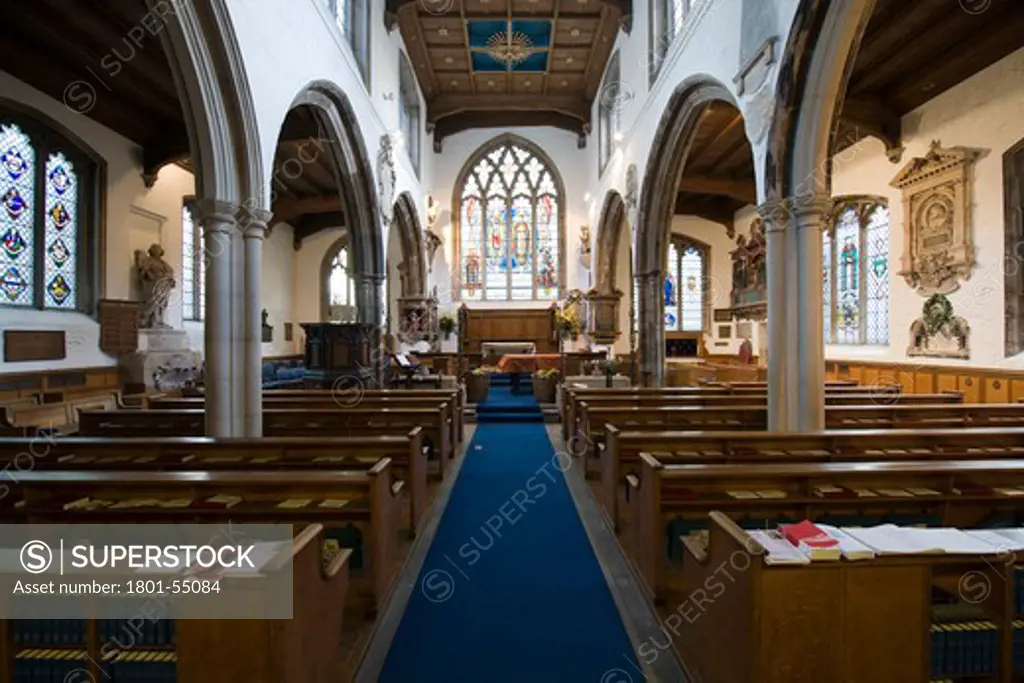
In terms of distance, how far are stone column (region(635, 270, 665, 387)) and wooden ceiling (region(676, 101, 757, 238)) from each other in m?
2.82

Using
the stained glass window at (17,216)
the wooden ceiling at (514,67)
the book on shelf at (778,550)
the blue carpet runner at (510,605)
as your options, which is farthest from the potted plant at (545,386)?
the book on shelf at (778,550)

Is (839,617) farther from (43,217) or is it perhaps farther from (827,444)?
(43,217)

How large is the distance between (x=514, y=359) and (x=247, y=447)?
9.09 meters

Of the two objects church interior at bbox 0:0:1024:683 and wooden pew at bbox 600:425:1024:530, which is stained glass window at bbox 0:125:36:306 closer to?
church interior at bbox 0:0:1024:683

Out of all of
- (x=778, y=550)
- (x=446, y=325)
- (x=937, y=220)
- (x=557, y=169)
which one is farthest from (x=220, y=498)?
(x=557, y=169)

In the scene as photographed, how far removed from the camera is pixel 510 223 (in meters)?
18.5

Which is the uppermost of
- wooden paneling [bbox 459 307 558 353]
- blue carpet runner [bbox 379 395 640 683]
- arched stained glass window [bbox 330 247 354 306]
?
arched stained glass window [bbox 330 247 354 306]

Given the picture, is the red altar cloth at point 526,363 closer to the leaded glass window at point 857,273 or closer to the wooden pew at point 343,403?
the wooden pew at point 343,403

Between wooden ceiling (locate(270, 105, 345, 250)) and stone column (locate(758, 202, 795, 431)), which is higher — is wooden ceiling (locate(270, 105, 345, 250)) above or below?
above

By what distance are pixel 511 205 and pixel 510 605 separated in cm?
1646

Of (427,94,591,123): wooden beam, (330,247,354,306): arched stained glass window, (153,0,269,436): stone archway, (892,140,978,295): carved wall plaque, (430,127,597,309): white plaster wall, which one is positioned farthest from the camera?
(330,247,354,306): arched stained glass window

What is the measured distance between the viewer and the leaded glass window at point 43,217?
328 inches

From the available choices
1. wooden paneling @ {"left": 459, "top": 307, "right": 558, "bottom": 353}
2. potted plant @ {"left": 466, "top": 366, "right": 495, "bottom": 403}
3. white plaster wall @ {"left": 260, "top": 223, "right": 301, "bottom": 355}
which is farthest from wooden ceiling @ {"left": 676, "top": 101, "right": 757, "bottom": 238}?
white plaster wall @ {"left": 260, "top": 223, "right": 301, "bottom": 355}

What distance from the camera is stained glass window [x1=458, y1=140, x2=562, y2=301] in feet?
60.1
